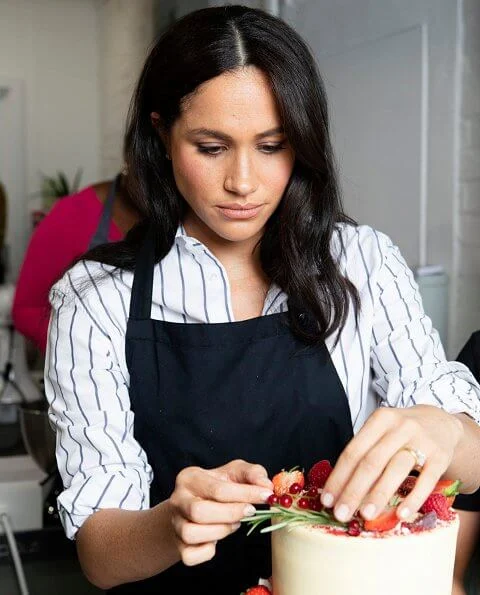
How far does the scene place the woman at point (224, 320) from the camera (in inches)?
48.6

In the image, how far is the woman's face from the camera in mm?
1214

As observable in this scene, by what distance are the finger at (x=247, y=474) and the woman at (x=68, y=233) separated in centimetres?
172

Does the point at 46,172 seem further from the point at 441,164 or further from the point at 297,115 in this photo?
the point at 297,115

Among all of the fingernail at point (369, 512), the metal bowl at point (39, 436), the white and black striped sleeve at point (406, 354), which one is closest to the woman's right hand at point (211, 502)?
the fingernail at point (369, 512)

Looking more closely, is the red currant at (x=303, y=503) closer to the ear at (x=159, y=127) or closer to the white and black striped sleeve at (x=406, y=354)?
the white and black striped sleeve at (x=406, y=354)

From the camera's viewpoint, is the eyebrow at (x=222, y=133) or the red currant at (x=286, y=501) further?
the eyebrow at (x=222, y=133)

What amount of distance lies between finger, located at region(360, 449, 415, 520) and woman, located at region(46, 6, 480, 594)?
0.19 metres

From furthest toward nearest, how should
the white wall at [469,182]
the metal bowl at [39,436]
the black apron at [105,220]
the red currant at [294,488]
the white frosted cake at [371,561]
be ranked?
the black apron at [105,220] → the white wall at [469,182] → the metal bowl at [39,436] → the red currant at [294,488] → the white frosted cake at [371,561]

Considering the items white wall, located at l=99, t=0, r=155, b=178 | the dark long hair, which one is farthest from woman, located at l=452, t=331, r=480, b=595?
white wall, located at l=99, t=0, r=155, b=178

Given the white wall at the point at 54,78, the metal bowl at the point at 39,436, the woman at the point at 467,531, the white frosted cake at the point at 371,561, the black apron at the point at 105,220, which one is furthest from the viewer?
the white wall at the point at 54,78

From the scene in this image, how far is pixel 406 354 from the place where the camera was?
1.36 metres

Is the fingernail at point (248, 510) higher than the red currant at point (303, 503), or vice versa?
the red currant at point (303, 503)

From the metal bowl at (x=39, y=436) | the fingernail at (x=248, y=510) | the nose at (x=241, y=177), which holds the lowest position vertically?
the metal bowl at (x=39, y=436)

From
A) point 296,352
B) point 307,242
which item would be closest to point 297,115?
point 307,242
